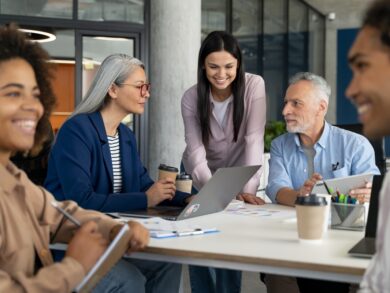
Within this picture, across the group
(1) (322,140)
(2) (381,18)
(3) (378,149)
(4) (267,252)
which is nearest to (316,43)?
(3) (378,149)

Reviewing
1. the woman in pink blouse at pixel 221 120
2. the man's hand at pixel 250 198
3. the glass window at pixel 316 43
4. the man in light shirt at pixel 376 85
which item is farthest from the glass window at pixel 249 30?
the man in light shirt at pixel 376 85

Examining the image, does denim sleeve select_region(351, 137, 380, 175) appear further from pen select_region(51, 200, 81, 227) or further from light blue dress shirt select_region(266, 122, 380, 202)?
pen select_region(51, 200, 81, 227)

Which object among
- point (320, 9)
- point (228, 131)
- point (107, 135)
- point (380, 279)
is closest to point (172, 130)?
point (228, 131)

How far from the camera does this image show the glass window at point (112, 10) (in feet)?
24.9

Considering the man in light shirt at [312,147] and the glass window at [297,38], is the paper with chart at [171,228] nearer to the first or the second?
the man in light shirt at [312,147]

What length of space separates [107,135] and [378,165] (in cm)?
152

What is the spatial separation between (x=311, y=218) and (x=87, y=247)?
25.9 inches

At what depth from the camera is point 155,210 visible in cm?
247

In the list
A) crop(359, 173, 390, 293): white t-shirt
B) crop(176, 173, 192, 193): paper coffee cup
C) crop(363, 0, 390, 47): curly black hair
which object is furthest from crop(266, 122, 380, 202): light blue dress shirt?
crop(363, 0, 390, 47): curly black hair

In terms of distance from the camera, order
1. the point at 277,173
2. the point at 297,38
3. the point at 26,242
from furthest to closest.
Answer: the point at 297,38 → the point at 277,173 → the point at 26,242

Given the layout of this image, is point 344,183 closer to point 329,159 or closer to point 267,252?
point 329,159

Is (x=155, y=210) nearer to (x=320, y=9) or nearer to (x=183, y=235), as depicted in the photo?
(x=183, y=235)

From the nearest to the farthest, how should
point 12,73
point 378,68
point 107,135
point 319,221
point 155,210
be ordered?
point 378,68 → point 12,73 → point 319,221 → point 155,210 → point 107,135

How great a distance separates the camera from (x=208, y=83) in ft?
10.8
